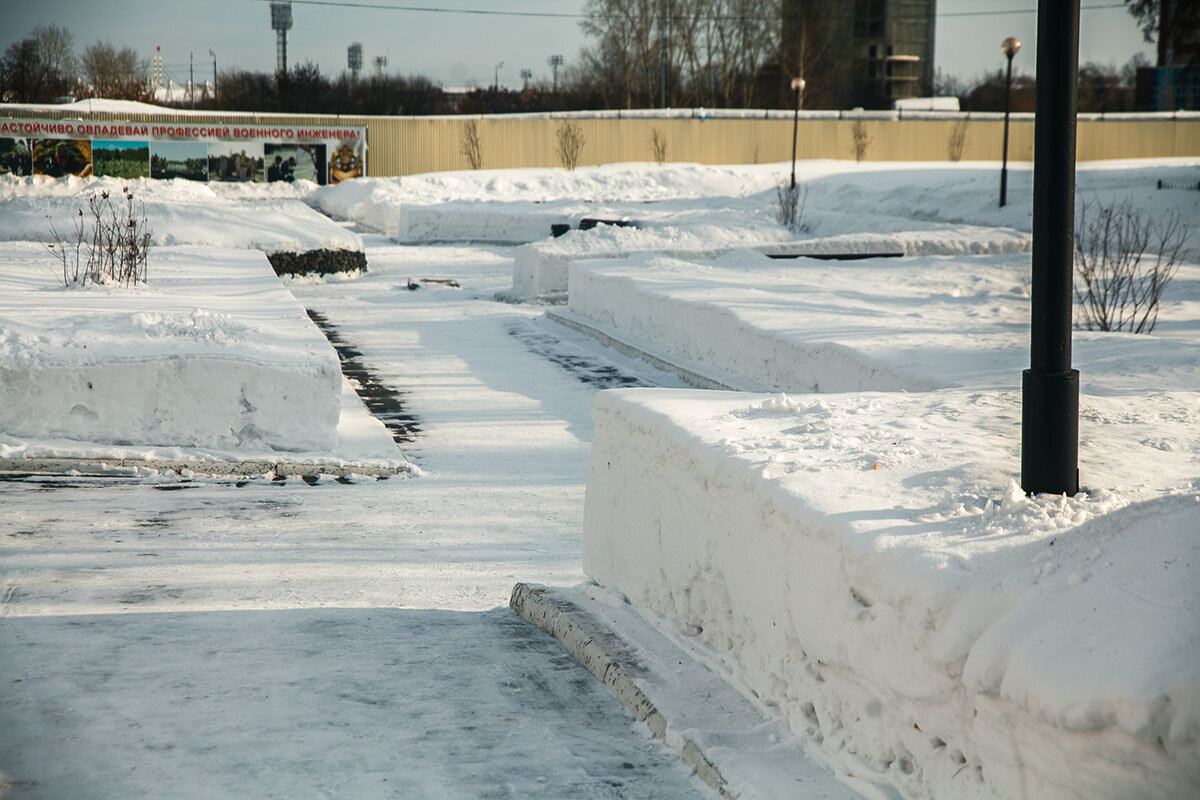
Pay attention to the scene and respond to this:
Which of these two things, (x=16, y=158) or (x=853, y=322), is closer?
(x=853, y=322)

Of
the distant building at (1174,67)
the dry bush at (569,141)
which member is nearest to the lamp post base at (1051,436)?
the distant building at (1174,67)

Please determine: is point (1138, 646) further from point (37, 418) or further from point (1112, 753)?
point (37, 418)

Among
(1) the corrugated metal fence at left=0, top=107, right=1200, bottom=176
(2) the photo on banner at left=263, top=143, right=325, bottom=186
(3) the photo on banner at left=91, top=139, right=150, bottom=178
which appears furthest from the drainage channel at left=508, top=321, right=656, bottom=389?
(1) the corrugated metal fence at left=0, top=107, right=1200, bottom=176

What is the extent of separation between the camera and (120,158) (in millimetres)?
40469

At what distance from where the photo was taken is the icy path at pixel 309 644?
9.49ft

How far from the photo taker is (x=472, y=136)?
150 ft

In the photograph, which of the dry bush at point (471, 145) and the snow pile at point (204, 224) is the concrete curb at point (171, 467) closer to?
the snow pile at point (204, 224)

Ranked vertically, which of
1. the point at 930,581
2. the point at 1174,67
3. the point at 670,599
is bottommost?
the point at 670,599

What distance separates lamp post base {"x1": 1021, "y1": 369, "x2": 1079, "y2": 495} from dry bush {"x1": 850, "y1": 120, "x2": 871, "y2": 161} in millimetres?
48465

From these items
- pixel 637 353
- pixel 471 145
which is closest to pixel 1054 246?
pixel 637 353

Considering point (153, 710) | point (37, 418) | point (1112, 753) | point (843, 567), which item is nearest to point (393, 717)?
point (153, 710)

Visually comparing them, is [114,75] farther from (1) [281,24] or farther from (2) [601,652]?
(2) [601,652]

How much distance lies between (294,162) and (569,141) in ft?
36.1

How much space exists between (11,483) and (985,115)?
51596 millimetres
